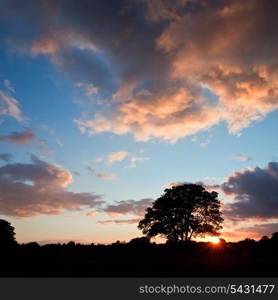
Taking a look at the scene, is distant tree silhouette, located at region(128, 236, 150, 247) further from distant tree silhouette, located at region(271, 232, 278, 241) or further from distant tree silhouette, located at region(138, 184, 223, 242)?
distant tree silhouette, located at region(271, 232, 278, 241)

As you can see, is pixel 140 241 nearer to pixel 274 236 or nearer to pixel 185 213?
pixel 185 213

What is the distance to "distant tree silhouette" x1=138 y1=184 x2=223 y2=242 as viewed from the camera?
53406 millimetres

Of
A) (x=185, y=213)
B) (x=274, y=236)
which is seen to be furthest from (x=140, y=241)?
(x=274, y=236)

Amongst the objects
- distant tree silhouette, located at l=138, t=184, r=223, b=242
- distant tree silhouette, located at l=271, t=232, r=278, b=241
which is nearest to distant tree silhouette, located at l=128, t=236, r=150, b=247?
distant tree silhouette, located at l=138, t=184, r=223, b=242

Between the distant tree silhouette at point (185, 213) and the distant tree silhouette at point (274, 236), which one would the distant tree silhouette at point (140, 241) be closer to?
the distant tree silhouette at point (185, 213)

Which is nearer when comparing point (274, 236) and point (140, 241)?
point (274, 236)

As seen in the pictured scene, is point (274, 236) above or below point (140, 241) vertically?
above

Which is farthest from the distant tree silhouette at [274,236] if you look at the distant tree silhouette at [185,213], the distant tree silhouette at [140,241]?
the distant tree silhouette at [140,241]

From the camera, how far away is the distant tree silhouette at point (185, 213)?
53.4 m

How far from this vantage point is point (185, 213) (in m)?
53.5
